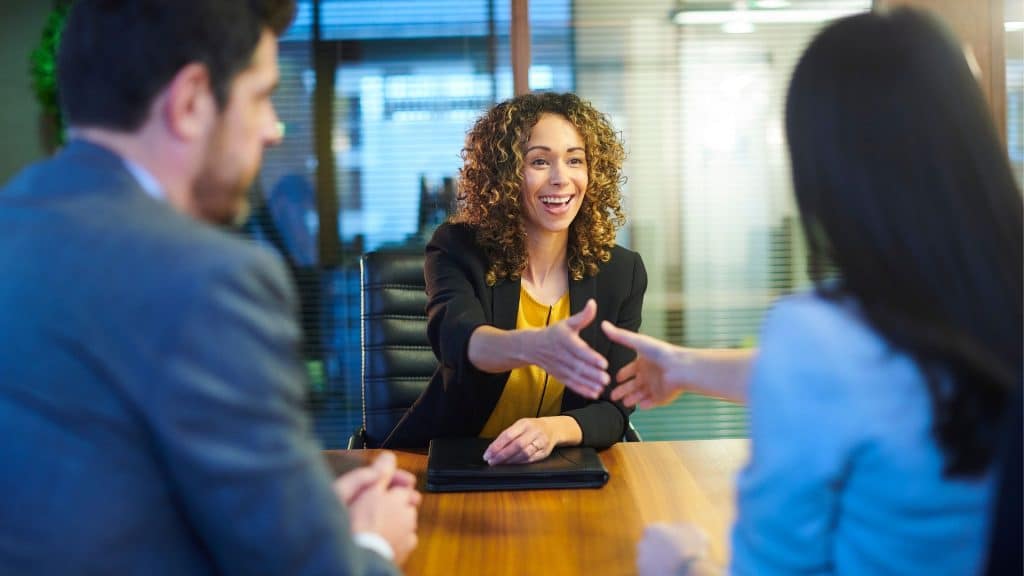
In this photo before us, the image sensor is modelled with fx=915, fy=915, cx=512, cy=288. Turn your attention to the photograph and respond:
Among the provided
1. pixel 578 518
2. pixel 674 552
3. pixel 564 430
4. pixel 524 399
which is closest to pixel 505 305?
pixel 524 399

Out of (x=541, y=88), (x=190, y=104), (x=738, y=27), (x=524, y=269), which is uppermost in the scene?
(x=738, y=27)

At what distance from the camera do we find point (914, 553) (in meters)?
0.88

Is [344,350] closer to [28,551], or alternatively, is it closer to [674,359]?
[674,359]

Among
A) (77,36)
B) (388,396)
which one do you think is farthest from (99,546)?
(388,396)

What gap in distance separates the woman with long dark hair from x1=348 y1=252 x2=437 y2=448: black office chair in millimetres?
1682

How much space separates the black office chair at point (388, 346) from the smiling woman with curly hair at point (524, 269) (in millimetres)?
241

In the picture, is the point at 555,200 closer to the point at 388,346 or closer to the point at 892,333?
the point at 388,346

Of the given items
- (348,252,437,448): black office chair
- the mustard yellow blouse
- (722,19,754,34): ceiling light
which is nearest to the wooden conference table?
the mustard yellow blouse

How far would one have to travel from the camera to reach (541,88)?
3.90 meters

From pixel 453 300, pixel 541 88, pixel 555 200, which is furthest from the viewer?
pixel 541 88

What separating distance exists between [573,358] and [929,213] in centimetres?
88

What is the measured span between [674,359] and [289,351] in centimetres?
89

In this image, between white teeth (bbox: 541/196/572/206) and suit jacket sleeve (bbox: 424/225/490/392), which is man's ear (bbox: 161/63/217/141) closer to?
suit jacket sleeve (bbox: 424/225/490/392)

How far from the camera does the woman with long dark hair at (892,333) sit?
2.76 feet
